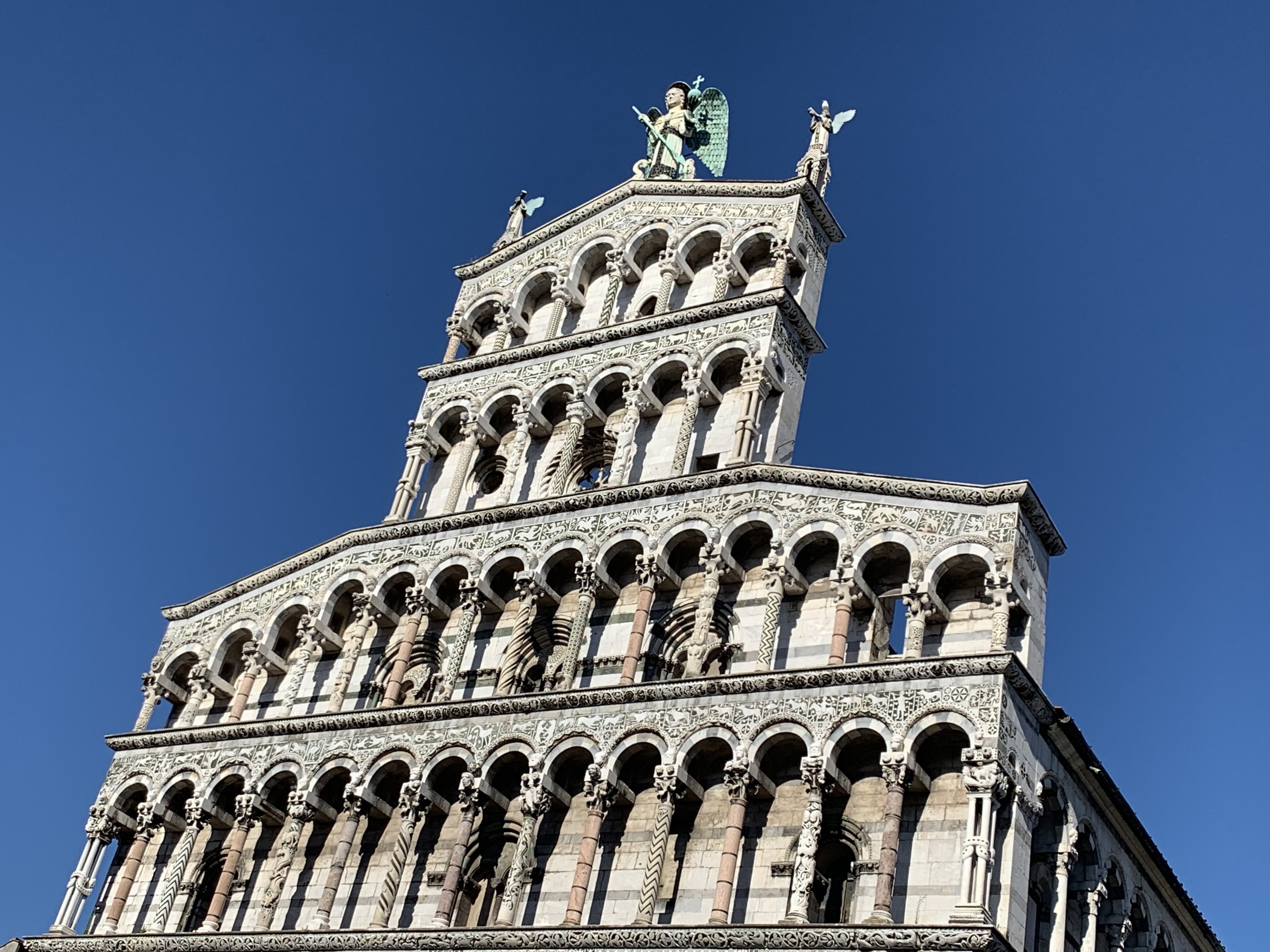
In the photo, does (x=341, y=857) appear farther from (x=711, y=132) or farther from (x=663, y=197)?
(x=711, y=132)

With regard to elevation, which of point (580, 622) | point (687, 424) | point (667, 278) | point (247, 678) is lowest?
point (247, 678)

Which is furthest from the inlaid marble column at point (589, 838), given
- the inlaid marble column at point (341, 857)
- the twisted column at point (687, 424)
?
the twisted column at point (687, 424)

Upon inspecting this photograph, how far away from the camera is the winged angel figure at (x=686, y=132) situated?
39.1 meters

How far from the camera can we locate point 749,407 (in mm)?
30516

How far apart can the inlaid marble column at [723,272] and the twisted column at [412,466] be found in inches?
258

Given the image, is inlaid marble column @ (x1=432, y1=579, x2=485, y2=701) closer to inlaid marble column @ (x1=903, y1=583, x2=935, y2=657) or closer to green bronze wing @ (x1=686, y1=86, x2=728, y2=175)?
inlaid marble column @ (x1=903, y1=583, x2=935, y2=657)

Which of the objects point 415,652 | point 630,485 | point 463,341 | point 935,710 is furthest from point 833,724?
point 463,341

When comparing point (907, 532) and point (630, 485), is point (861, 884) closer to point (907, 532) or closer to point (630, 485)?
point (907, 532)

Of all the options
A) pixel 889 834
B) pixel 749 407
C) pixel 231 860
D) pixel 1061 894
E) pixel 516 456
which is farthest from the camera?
pixel 516 456

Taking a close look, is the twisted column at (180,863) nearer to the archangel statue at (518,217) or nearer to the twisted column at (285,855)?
the twisted column at (285,855)

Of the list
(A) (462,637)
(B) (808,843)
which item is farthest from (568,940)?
(A) (462,637)

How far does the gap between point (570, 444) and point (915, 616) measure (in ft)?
29.9

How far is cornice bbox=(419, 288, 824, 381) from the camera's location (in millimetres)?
32031

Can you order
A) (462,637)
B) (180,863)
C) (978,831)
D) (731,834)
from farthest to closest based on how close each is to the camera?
1. (180,863)
2. (462,637)
3. (731,834)
4. (978,831)
